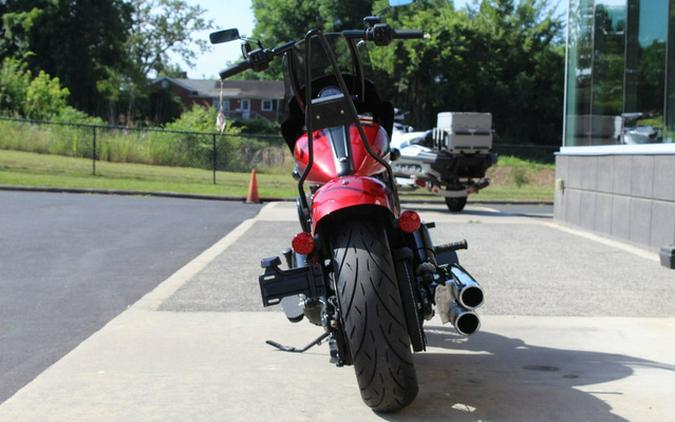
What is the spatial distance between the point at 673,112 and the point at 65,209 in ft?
32.8

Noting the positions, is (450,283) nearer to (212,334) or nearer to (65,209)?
(212,334)

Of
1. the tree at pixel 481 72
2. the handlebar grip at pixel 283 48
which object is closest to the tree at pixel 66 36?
the tree at pixel 481 72

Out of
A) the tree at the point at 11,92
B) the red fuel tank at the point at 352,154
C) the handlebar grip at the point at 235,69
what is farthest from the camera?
the tree at the point at 11,92

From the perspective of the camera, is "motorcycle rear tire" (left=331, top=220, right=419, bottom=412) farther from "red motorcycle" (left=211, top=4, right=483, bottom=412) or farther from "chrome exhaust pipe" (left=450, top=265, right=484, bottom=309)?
"chrome exhaust pipe" (left=450, top=265, right=484, bottom=309)

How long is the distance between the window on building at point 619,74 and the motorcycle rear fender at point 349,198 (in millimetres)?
7591

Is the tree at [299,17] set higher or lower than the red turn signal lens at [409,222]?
higher

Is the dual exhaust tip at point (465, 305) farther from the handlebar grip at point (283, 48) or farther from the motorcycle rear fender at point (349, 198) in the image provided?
the handlebar grip at point (283, 48)

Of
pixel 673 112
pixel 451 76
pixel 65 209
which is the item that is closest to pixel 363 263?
pixel 673 112

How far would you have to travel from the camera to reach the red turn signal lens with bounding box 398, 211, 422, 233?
181 inches

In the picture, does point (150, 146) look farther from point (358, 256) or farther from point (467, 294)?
point (358, 256)

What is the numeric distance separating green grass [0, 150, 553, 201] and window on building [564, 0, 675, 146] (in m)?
8.60

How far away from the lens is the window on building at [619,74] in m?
11.8

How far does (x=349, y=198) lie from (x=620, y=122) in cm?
950

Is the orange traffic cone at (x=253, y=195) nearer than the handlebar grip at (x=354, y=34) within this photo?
No
